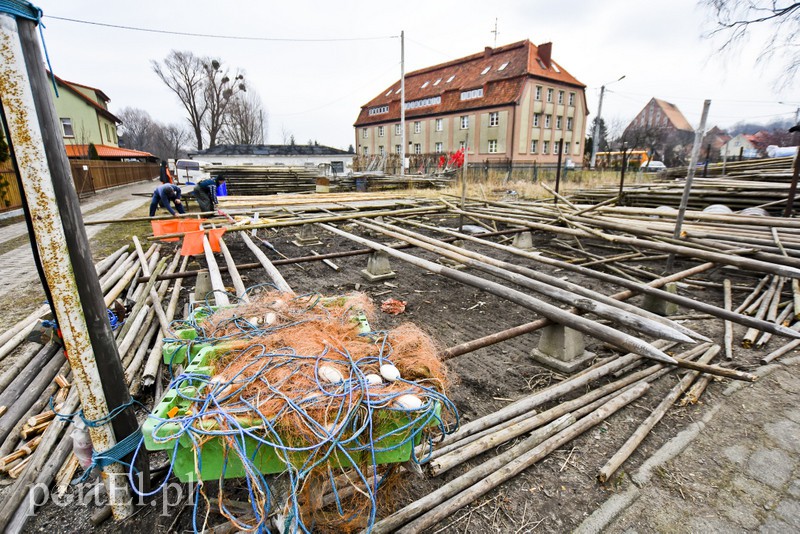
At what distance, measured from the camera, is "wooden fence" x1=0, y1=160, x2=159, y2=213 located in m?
13.6

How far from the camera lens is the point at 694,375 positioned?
3613 mm

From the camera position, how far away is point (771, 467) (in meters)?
2.65

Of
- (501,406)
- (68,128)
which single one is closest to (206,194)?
(501,406)

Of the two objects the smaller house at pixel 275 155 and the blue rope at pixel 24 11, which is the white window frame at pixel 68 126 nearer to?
the smaller house at pixel 275 155

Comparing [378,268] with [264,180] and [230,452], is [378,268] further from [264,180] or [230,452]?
[264,180]

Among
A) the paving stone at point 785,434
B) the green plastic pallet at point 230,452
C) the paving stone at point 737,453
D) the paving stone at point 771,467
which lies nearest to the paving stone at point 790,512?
the paving stone at point 771,467

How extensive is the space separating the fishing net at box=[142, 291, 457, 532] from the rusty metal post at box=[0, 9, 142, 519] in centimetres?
57

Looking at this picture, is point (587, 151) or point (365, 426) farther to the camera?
point (587, 151)

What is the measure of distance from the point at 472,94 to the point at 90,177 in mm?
32874

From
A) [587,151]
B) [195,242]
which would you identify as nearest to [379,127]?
[587,151]

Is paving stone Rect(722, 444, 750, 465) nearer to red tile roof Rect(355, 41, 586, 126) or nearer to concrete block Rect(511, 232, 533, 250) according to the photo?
concrete block Rect(511, 232, 533, 250)

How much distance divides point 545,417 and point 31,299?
25.0 feet

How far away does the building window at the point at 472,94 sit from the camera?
37594mm

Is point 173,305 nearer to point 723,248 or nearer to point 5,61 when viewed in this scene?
point 5,61
